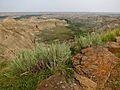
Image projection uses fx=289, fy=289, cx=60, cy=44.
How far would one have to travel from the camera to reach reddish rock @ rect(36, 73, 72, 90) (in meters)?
5.27

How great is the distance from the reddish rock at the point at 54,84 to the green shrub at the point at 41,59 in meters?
0.78

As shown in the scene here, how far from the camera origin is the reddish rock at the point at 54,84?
527 cm

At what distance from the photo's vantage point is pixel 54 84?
17.5 feet

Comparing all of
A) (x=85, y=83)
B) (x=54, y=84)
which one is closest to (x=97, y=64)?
(x=85, y=83)

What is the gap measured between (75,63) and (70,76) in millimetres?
663

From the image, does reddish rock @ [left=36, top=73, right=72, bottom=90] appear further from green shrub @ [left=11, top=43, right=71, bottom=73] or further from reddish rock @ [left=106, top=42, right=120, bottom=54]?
reddish rock @ [left=106, top=42, right=120, bottom=54]

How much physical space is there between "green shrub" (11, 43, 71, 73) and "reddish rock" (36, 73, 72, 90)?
30.7 inches

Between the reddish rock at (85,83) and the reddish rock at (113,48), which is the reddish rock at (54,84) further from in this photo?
the reddish rock at (113,48)

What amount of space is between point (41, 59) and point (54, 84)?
50.3 inches

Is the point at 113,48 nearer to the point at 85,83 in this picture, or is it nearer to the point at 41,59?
the point at 41,59

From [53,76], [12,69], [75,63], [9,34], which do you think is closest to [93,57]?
[75,63]

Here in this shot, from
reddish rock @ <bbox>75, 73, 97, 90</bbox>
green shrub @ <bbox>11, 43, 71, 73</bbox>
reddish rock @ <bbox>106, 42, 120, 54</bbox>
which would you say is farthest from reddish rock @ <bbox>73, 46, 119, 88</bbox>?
reddish rock @ <bbox>106, 42, 120, 54</bbox>

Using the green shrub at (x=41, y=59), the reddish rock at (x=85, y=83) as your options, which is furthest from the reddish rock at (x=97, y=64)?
the green shrub at (x=41, y=59)

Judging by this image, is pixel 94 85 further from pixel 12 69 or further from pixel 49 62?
pixel 12 69
